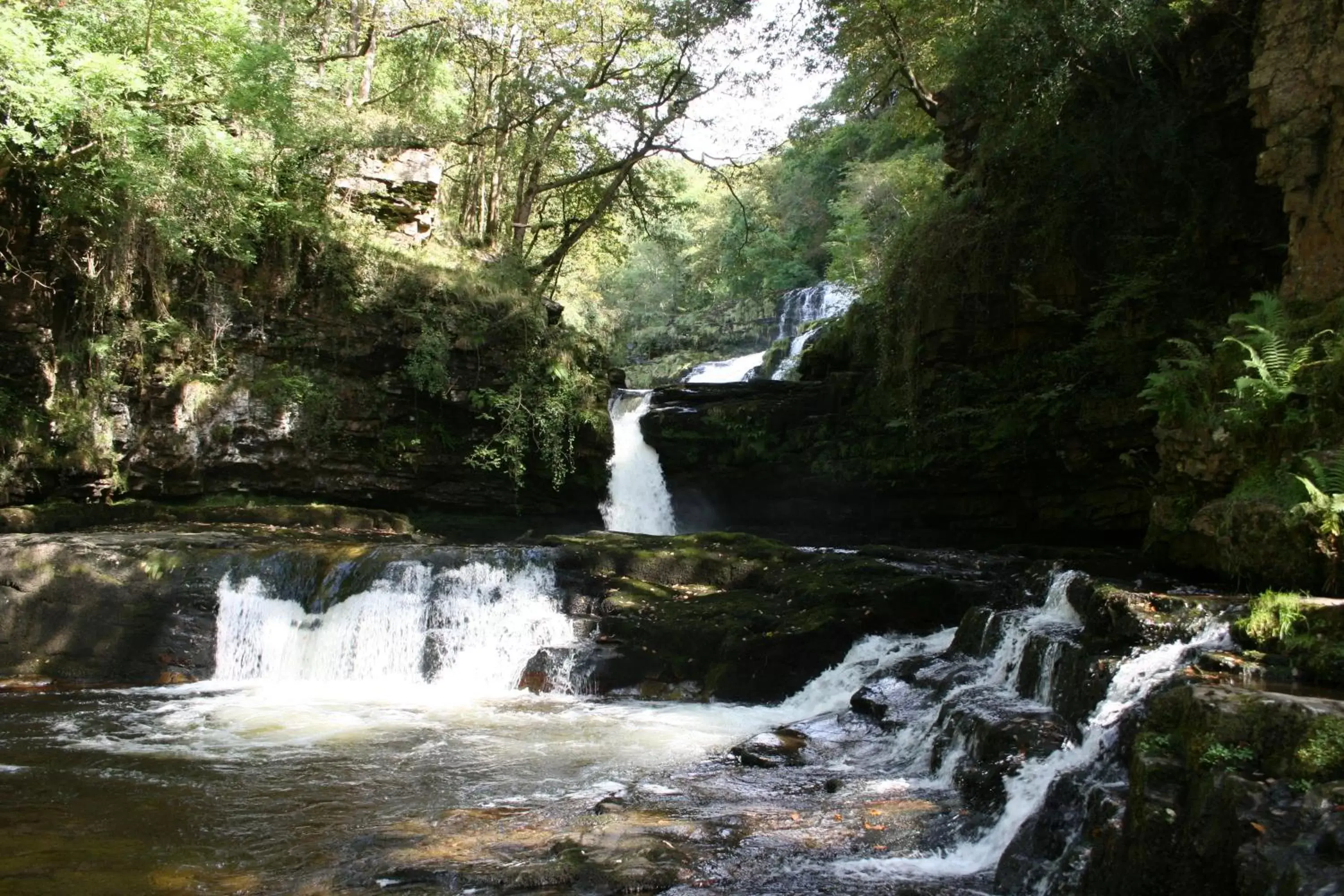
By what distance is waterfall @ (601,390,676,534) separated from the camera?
1700cm

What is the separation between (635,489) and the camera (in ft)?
56.4

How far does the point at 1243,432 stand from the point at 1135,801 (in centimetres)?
528

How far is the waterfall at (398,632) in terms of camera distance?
1031 centimetres

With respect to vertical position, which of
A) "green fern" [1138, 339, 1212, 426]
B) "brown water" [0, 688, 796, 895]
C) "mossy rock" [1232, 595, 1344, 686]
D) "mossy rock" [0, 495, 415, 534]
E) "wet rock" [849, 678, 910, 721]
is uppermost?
"green fern" [1138, 339, 1212, 426]

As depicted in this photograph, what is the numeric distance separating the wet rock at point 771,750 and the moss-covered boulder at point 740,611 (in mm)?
1738

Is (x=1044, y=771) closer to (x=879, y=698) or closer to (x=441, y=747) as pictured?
(x=879, y=698)

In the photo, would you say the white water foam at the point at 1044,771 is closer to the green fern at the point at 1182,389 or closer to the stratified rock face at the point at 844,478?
the green fern at the point at 1182,389

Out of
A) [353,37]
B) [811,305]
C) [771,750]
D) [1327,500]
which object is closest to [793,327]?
[811,305]

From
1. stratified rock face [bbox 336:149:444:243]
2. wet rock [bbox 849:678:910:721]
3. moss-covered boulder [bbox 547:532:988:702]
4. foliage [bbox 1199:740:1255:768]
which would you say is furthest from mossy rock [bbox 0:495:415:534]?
foliage [bbox 1199:740:1255:768]

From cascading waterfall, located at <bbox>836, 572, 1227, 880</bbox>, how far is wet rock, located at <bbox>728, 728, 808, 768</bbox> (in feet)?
2.57

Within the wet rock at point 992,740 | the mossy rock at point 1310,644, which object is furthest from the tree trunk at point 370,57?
the mossy rock at point 1310,644

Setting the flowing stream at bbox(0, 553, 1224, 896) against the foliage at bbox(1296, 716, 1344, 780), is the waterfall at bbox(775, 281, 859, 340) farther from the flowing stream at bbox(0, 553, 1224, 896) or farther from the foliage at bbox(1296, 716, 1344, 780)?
the foliage at bbox(1296, 716, 1344, 780)

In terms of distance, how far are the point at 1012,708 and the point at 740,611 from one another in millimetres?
4054

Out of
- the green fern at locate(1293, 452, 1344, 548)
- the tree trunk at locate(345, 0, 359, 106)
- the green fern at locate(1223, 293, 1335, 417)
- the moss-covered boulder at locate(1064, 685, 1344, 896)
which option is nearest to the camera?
the moss-covered boulder at locate(1064, 685, 1344, 896)
